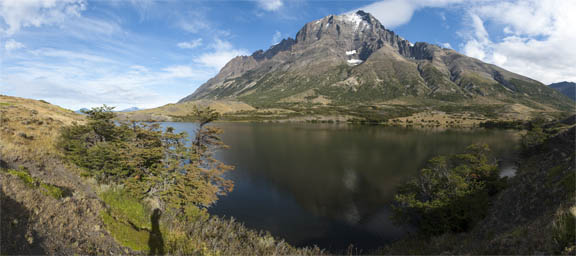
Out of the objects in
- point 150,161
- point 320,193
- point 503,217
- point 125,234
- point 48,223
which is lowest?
point 320,193

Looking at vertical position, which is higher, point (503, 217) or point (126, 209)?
point (126, 209)

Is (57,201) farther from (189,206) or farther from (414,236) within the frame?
(414,236)

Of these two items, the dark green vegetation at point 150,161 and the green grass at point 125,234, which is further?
the dark green vegetation at point 150,161

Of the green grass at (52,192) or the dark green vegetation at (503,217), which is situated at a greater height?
the green grass at (52,192)

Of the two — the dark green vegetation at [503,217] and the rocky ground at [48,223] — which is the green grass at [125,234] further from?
the dark green vegetation at [503,217]

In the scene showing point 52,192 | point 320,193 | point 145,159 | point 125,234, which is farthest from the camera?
point 320,193

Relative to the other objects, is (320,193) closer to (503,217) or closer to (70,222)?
(503,217)

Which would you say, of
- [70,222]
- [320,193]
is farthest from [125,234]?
[320,193]

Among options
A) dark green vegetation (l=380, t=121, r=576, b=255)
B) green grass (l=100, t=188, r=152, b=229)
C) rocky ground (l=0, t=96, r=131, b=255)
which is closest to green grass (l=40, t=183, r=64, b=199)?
rocky ground (l=0, t=96, r=131, b=255)

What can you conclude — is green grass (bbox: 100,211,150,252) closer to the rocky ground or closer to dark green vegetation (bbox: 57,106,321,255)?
the rocky ground

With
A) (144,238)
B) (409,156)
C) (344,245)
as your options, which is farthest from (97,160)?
(409,156)

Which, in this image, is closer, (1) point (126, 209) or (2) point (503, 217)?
(1) point (126, 209)

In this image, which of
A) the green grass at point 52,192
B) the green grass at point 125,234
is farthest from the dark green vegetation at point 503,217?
the green grass at point 52,192

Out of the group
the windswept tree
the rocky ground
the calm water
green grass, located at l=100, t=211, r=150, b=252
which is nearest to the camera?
the rocky ground
